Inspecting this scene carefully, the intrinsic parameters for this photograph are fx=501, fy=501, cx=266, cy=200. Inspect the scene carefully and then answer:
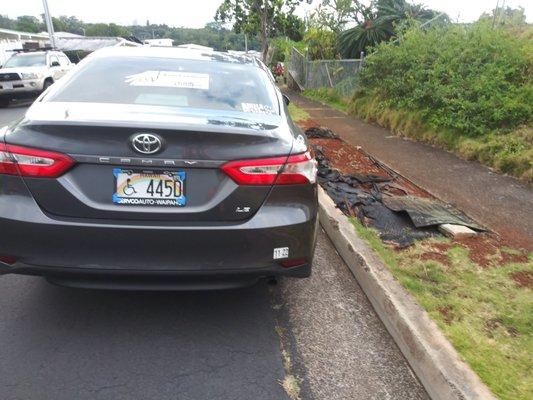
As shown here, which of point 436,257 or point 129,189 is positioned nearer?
point 129,189

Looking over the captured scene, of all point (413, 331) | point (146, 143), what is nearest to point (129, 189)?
point (146, 143)

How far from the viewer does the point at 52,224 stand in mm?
2564

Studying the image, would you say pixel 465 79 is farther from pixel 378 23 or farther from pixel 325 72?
pixel 325 72

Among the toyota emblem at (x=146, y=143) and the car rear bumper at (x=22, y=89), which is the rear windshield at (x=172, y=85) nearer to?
the toyota emblem at (x=146, y=143)

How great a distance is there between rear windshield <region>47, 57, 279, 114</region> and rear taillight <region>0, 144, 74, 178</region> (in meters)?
0.64

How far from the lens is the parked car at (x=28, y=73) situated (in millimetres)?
14711

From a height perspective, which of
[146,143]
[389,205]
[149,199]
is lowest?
[389,205]

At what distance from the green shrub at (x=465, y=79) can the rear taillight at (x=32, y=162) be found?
675 cm

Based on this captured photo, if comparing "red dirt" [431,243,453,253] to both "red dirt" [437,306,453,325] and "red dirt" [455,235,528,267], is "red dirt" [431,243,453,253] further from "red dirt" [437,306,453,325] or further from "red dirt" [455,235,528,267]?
"red dirt" [437,306,453,325]

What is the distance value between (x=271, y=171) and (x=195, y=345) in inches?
43.3

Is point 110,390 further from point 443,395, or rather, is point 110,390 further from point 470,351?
point 470,351

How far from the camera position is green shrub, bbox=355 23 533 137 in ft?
25.1

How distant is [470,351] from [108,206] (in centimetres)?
206

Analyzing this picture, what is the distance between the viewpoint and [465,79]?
8375 mm
